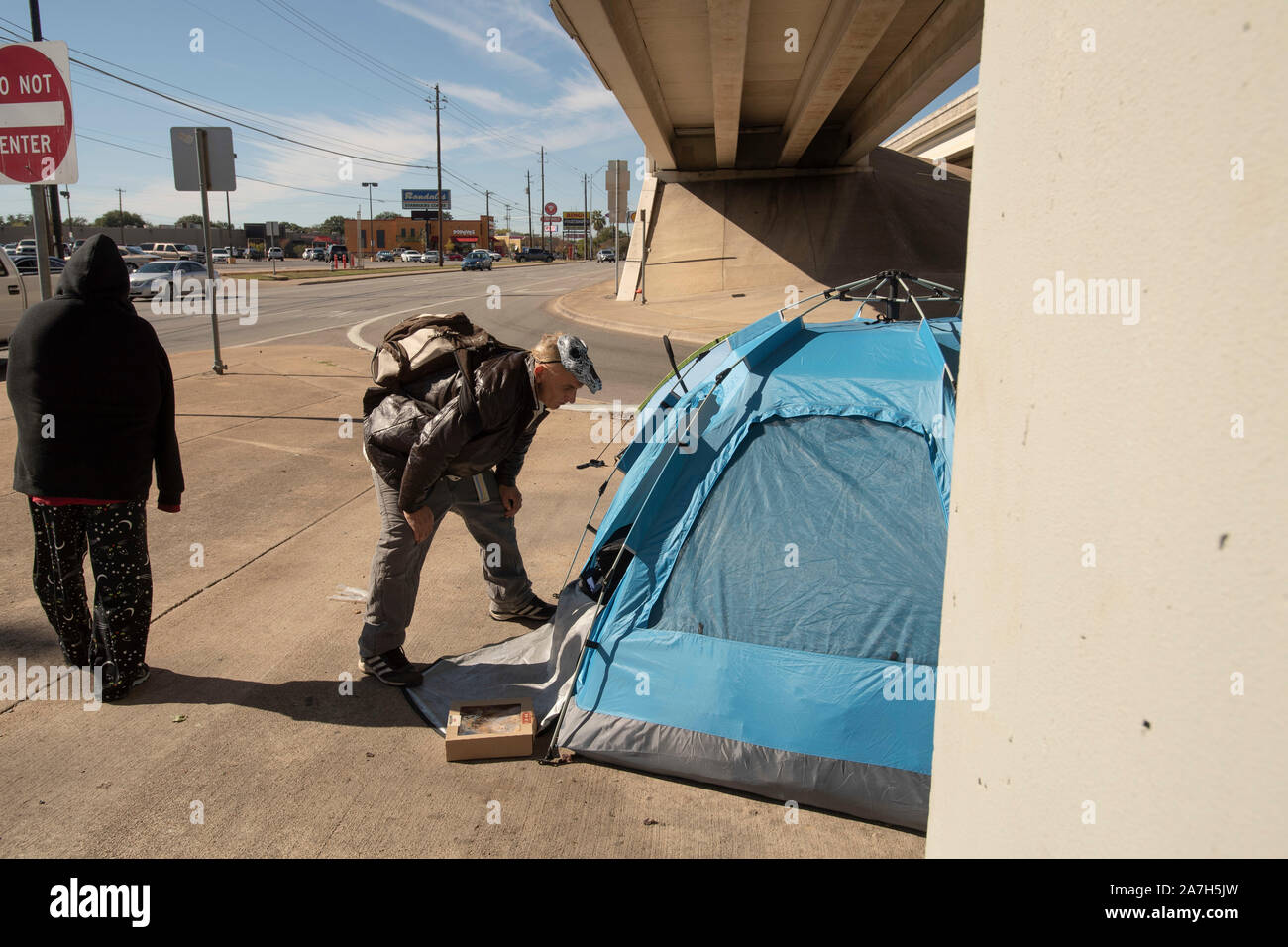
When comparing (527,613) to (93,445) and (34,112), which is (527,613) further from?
(34,112)

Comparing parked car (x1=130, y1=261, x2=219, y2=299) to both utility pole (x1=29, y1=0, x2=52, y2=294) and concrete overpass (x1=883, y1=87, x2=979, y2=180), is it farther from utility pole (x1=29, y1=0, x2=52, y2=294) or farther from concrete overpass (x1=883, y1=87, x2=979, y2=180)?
concrete overpass (x1=883, y1=87, x2=979, y2=180)

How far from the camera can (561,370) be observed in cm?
347

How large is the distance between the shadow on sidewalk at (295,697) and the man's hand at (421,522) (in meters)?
0.75

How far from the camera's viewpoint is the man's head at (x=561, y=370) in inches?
136

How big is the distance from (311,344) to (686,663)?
1403 centimetres

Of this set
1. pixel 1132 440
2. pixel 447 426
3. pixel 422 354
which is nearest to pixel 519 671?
pixel 447 426

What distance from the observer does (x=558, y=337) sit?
3615 millimetres

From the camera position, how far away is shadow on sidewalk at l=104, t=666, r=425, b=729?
3.63 m

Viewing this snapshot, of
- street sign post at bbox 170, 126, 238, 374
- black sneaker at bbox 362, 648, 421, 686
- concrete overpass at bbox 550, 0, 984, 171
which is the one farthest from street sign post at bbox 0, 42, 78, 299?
concrete overpass at bbox 550, 0, 984, 171

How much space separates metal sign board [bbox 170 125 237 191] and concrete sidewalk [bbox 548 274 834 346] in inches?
322

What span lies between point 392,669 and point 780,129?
2348 centimetres

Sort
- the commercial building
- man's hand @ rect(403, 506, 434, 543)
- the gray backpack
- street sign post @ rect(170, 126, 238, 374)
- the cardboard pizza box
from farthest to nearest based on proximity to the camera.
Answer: the commercial building < street sign post @ rect(170, 126, 238, 374) < the gray backpack < man's hand @ rect(403, 506, 434, 543) < the cardboard pizza box

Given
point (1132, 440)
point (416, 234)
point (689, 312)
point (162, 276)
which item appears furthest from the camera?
point (416, 234)

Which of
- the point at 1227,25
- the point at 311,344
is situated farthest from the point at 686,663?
the point at 311,344
